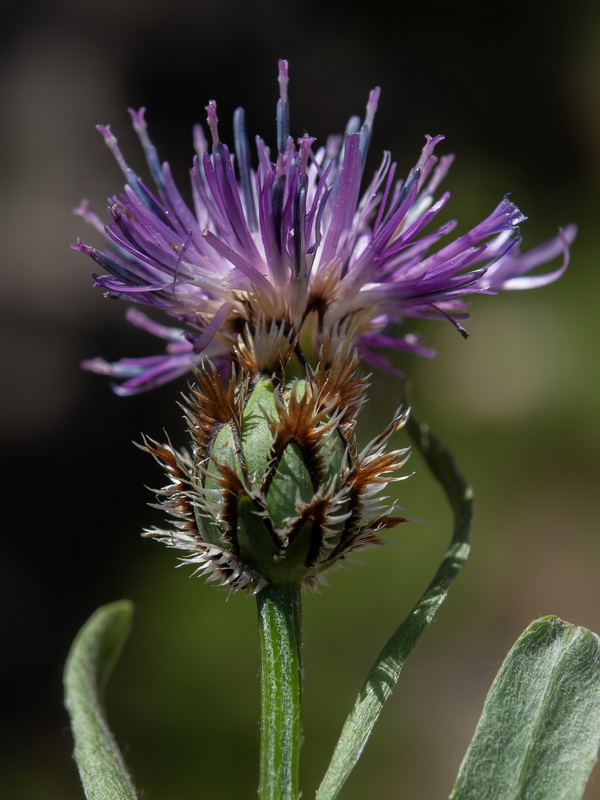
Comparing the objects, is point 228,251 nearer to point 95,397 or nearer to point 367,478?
point 367,478

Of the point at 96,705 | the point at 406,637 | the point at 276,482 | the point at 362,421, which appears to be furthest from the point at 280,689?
the point at 362,421

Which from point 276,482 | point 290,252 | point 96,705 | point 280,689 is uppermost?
point 290,252

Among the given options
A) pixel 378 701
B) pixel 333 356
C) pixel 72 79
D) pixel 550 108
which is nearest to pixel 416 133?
pixel 550 108

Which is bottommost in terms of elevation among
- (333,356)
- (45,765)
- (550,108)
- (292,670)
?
(45,765)

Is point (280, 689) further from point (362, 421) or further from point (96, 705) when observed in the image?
point (362, 421)

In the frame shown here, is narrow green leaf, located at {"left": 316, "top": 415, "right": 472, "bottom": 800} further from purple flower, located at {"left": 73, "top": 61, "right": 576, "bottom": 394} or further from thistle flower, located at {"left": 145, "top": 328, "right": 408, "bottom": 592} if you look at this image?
purple flower, located at {"left": 73, "top": 61, "right": 576, "bottom": 394}

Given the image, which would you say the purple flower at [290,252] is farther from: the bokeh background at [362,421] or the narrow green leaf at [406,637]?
the bokeh background at [362,421]

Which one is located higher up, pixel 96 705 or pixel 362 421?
pixel 362 421
